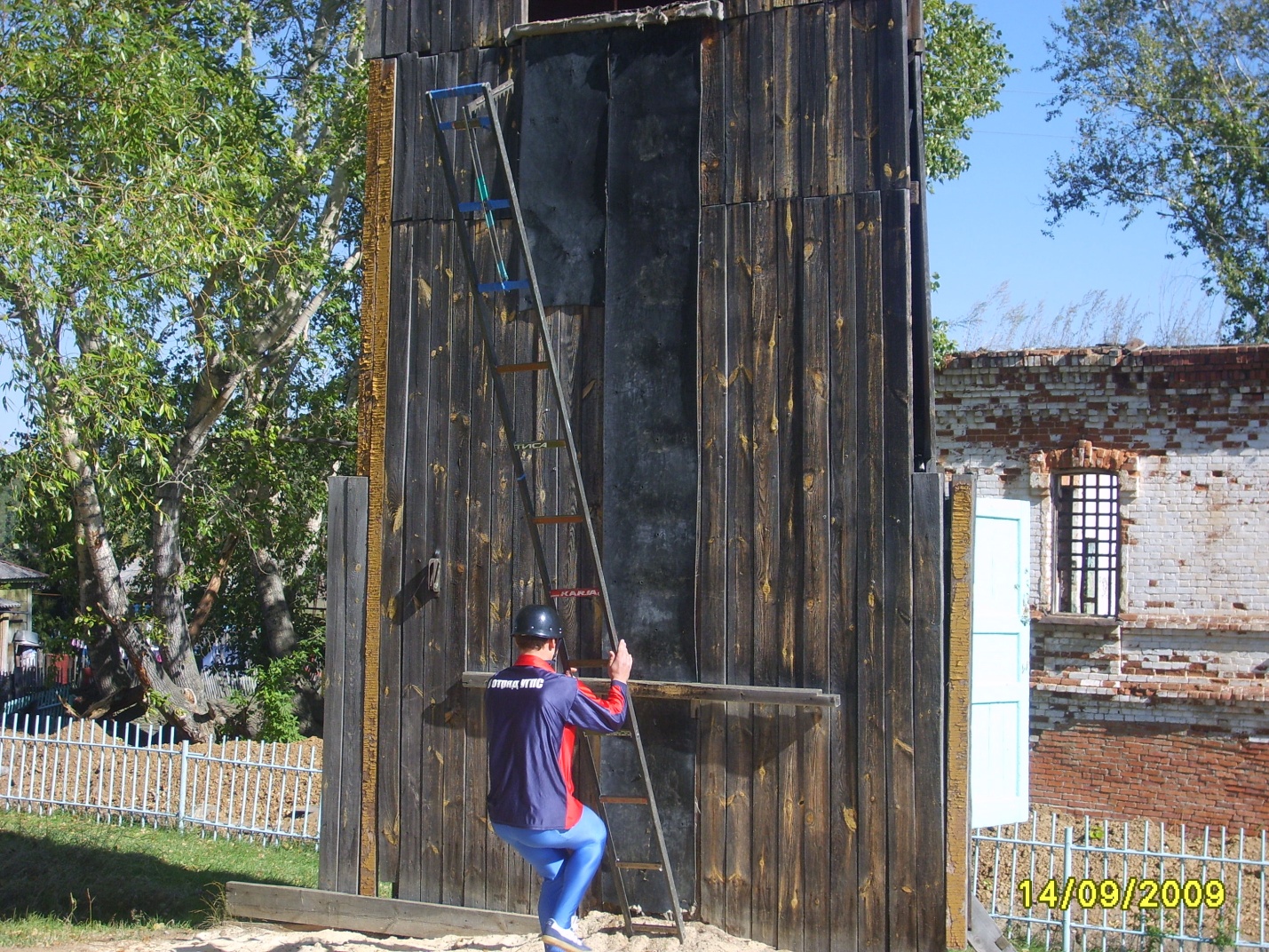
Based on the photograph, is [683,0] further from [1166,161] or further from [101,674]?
[1166,161]

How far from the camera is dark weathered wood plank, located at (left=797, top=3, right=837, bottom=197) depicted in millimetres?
6902

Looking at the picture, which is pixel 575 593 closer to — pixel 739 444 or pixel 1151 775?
pixel 739 444

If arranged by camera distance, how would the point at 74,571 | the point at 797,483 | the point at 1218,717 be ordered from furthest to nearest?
1. the point at 74,571
2. the point at 1218,717
3. the point at 797,483

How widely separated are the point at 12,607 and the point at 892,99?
→ 31665 millimetres

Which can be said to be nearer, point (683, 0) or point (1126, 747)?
point (683, 0)

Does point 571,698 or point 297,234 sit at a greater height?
point 297,234

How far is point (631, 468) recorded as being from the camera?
7.11 m

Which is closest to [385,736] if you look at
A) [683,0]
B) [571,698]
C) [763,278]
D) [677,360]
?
[571,698]

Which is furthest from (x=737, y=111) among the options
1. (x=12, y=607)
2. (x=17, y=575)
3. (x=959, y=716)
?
(x=12, y=607)

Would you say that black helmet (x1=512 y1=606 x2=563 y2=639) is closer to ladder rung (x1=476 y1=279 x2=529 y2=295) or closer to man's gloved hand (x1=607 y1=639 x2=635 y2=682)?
man's gloved hand (x1=607 y1=639 x2=635 y2=682)

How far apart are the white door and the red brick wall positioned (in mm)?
7508


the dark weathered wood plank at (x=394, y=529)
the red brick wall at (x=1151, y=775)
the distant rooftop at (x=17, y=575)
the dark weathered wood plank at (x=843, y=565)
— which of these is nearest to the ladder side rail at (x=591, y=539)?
the dark weathered wood plank at (x=843, y=565)

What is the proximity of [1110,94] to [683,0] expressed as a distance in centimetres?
2611
